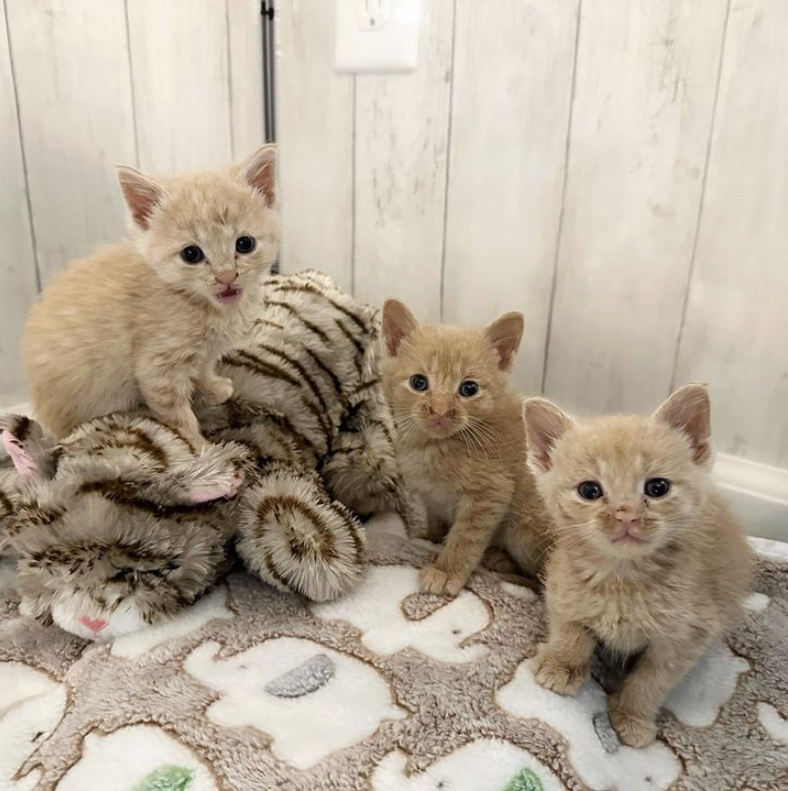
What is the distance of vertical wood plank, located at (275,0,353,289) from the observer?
1.68 m

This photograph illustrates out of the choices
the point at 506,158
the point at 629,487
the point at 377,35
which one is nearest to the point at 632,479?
the point at 629,487

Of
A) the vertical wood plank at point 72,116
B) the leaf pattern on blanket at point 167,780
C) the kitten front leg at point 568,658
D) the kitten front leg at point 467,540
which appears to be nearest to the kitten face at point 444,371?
the kitten front leg at point 467,540

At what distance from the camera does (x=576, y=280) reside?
142 centimetres

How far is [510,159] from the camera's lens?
1450mm

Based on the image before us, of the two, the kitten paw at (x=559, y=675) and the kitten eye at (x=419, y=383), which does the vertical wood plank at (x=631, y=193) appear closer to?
the kitten eye at (x=419, y=383)

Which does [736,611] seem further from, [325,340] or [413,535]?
[325,340]

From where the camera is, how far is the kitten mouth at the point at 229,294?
1080 millimetres

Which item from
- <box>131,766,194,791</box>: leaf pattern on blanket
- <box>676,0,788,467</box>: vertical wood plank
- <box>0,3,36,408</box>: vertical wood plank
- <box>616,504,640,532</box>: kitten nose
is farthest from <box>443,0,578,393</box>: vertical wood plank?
<box>131,766,194,791</box>: leaf pattern on blanket

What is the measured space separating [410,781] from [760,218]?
0.99 meters

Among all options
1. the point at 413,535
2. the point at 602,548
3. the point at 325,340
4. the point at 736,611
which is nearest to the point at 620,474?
the point at 602,548

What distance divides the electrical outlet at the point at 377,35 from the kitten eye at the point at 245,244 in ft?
2.15

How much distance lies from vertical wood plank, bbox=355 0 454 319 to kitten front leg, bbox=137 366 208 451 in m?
0.67

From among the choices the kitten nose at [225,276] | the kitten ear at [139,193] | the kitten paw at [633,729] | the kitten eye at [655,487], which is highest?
the kitten ear at [139,193]

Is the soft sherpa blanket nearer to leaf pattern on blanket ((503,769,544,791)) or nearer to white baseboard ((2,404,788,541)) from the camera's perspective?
leaf pattern on blanket ((503,769,544,791))
